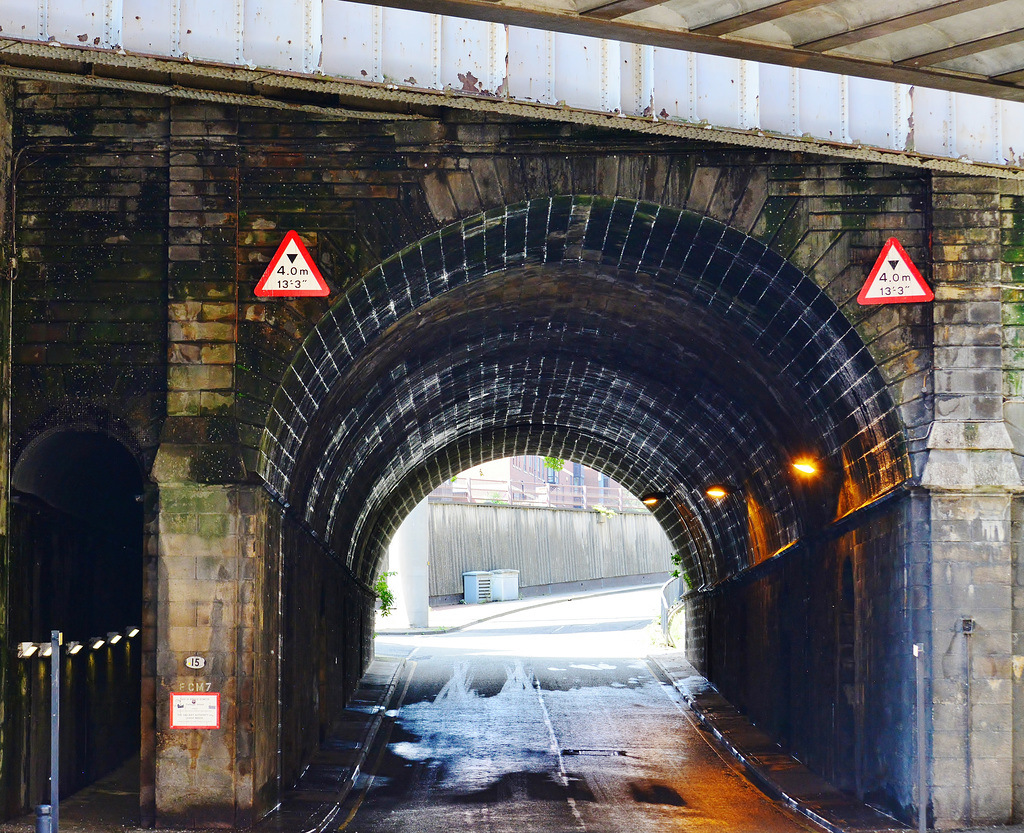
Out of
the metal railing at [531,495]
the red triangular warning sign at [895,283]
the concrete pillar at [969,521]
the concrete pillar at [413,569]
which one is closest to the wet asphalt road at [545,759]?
the concrete pillar at [969,521]

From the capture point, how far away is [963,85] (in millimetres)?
9891

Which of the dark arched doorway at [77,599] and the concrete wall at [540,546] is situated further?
the concrete wall at [540,546]

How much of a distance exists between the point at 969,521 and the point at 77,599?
11771 mm

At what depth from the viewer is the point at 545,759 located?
20875 mm

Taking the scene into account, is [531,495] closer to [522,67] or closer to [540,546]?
[540,546]

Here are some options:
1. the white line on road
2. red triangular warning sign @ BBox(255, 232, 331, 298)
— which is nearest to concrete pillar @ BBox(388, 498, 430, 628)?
the white line on road

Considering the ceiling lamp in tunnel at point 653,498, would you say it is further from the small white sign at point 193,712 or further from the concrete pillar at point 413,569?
the concrete pillar at point 413,569

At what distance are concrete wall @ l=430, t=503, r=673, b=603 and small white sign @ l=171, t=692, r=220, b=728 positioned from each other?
43.0 meters

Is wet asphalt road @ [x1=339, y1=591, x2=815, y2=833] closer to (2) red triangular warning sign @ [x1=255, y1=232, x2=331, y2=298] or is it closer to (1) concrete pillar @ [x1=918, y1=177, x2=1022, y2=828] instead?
(1) concrete pillar @ [x1=918, y1=177, x2=1022, y2=828]

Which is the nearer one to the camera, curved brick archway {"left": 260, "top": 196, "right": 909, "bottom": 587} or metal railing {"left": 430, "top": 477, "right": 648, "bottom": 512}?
curved brick archway {"left": 260, "top": 196, "right": 909, "bottom": 587}

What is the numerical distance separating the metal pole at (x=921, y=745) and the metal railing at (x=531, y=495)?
43916 mm

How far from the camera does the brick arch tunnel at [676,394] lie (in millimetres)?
16016

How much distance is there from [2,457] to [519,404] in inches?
559

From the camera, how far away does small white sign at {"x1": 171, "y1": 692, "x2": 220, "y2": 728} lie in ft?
49.2
